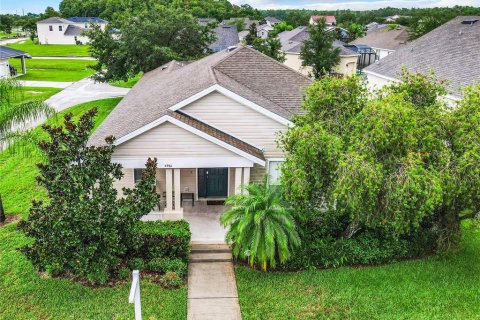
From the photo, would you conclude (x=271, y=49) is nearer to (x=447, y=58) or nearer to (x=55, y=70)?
(x=447, y=58)

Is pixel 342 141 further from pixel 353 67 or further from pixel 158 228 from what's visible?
pixel 353 67

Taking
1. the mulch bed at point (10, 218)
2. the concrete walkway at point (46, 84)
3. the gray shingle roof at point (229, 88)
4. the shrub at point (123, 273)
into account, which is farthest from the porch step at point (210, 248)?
the concrete walkway at point (46, 84)

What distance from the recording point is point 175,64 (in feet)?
97.1

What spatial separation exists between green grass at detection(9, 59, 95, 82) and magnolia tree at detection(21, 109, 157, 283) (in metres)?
41.7

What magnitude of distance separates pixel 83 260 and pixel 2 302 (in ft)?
7.61

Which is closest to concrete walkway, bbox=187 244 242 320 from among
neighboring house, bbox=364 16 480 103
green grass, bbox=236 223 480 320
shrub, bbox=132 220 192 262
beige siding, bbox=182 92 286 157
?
green grass, bbox=236 223 480 320

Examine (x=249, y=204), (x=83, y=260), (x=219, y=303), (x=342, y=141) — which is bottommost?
(x=219, y=303)

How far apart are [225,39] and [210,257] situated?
191ft

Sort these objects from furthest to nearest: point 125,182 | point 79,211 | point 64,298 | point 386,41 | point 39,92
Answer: point 386,41, point 39,92, point 125,182, point 64,298, point 79,211

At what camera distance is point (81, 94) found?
41688 mm

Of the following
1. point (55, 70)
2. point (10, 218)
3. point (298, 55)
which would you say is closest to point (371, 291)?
point (10, 218)

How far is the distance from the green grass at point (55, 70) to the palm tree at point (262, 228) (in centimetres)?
4320

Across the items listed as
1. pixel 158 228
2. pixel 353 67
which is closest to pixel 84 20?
pixel 353 67

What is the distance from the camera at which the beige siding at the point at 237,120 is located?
16562 millimetres
